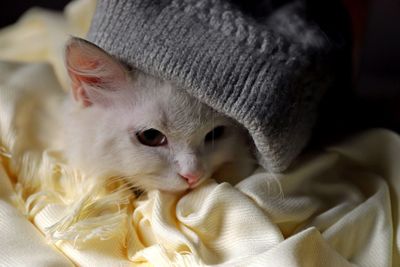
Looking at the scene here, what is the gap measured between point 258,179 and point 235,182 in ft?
0.23

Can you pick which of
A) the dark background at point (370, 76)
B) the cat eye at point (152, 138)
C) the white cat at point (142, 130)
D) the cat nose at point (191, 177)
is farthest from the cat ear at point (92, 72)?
the dark background at point (370, 76)

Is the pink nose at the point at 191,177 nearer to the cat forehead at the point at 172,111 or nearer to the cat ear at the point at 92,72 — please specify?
the cat forehead at the point at 172,111

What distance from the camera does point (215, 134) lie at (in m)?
1.06

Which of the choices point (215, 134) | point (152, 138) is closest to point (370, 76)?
point (215, 134)

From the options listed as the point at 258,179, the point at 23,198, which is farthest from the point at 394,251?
the point at 23,198

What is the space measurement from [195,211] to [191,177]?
6cm

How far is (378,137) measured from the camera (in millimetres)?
1196

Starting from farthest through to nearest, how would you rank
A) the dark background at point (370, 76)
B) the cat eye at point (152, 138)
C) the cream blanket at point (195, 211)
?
1. the dark background at point (370, 76)
2. the cat eye at point (152, 138)
3. the cream blanket at point (195, 211)

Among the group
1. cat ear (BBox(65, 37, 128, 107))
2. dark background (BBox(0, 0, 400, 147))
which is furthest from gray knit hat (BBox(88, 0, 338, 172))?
dark background (BBox(0, 0, 400, 147))

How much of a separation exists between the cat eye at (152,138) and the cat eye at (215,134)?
0.08 m

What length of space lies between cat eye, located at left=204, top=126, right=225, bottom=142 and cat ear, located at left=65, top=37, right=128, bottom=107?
19 cm

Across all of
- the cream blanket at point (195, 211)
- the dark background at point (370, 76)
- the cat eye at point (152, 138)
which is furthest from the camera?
the dark background at point (370, 76)

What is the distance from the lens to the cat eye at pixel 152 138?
1.01 metres

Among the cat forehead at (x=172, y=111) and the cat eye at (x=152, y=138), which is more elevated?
the cat forehead at (x=172, y=111)
